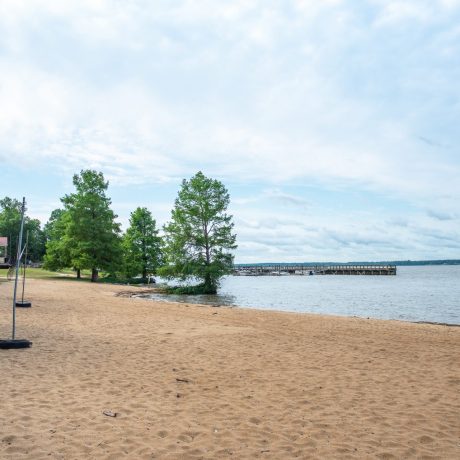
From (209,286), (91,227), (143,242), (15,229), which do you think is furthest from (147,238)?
(15,229)

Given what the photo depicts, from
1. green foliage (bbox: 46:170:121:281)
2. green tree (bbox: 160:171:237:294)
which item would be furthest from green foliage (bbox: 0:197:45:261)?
green tree (bbox: 160:171:237:294)

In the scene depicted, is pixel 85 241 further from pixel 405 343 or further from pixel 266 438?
pixel 266 438

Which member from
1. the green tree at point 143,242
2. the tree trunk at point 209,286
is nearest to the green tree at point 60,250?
the green tree at point 143,242

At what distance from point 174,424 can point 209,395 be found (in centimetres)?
151

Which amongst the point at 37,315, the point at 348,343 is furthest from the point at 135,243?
the point at 348,343

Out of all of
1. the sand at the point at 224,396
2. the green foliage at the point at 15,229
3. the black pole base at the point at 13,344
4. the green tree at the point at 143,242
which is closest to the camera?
the sand at the point at 224,396

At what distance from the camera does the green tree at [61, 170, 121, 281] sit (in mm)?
45562

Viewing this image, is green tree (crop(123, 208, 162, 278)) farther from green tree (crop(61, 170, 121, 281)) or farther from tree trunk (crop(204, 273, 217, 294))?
tree trunk (crop(204, 273, 217, 294))

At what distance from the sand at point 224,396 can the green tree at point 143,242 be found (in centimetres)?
4131

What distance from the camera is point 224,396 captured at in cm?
728

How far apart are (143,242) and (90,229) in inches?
408

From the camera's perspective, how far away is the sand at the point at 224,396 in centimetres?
520

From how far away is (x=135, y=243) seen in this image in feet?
181

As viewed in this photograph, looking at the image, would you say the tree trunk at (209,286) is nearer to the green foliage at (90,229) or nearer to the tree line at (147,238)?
the tree line at (147,238)
